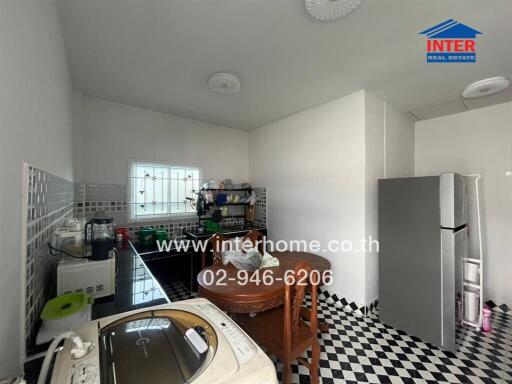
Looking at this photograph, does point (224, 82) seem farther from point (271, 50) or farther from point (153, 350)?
point (153, 350)

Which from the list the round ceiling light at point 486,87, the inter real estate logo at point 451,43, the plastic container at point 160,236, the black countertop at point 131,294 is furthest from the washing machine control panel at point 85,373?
the round ceiling light at point 486,87

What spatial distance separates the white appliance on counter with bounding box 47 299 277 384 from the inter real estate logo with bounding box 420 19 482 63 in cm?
213

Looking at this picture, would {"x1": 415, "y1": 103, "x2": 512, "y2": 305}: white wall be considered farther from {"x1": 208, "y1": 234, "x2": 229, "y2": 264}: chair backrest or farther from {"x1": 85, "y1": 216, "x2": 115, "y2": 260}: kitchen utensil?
{"x1": 85, "y1": 216, "x2": 115, "y2": 260}: kitchen utensil

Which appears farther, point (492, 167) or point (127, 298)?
point (492, 167)

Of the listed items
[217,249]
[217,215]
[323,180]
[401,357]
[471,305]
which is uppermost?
[323,180]

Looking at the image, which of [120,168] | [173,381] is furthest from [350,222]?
Result: [120,168]

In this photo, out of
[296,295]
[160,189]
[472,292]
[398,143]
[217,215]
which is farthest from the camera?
[217,215]

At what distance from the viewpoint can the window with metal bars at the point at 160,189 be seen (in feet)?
9.03

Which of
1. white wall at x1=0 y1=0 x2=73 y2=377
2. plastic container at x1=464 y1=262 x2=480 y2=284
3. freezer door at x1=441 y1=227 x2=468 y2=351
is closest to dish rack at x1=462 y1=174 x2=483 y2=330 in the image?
plastic container at x1=464 y1=262 x2=480 y2=284

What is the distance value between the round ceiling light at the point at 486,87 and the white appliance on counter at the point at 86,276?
332 cm

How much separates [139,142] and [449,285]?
3.60 metres

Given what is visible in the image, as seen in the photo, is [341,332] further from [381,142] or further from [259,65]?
[259,65]

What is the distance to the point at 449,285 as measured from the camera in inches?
69.9

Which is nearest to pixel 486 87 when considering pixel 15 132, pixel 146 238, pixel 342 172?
pixel 342 172
